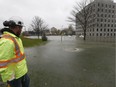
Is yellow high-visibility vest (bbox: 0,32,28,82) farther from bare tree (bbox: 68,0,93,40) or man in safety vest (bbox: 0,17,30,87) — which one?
bare tree (bbox: 68,0,93,40)

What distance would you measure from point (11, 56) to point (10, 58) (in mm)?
37

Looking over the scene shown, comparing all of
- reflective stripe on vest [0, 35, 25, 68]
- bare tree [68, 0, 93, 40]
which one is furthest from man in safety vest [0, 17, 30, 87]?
bare tree [68, 0, 93, 40]

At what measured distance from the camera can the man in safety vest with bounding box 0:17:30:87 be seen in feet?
5.65

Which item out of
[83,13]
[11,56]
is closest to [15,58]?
[11,56]

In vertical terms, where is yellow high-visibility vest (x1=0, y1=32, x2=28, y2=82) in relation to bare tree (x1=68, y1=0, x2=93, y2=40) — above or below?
below

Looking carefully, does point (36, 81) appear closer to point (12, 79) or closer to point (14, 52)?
point (12, 79)

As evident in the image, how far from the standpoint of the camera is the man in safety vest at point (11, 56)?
172 cm

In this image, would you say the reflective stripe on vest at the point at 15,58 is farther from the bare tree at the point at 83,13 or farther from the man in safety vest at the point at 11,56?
the bare tree at the point at 83,13

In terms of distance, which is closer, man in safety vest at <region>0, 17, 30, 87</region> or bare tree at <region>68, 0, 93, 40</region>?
man in safety vest at <region>0, 17, 30, 87</region>

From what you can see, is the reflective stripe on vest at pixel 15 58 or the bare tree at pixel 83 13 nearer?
the reflective stripe on vest at pixel 15 58

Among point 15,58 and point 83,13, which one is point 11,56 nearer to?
point 15,58

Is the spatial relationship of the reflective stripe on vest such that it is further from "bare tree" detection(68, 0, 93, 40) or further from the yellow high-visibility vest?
"bare tree" detection(68, 0, 93, 40)

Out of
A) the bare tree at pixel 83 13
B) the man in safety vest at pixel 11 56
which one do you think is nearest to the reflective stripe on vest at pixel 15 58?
the man in safety vest at pixel 11 56

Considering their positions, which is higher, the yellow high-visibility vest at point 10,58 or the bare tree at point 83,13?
the bare tree at point 83,13
